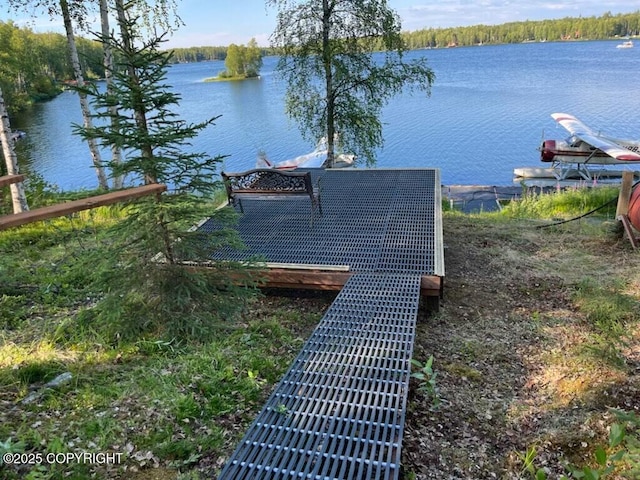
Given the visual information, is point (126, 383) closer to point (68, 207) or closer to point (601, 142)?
point (68, 207)

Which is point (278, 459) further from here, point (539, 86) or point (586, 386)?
point (539, 86)

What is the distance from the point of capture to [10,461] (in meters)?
2.01

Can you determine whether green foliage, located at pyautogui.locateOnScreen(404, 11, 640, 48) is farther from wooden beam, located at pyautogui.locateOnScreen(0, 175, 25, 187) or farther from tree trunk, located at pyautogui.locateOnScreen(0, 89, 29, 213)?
wooden beam, located at pyautogui.locateOnScreen(0, 175, 25, 187)

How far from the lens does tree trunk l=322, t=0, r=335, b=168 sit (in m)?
9.09

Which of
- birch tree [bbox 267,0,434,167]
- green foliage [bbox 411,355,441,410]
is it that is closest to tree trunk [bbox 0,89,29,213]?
birch tree [bbox 267,0,434,167]

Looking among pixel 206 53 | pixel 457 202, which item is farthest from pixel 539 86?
pixel 206 53

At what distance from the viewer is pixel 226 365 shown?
286 cm

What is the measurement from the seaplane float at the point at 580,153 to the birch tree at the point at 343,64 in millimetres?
7482

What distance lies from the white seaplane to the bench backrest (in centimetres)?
1141

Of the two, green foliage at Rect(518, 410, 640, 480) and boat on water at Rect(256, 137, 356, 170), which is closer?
green foliage at Rect(518, 410, 640, 480)

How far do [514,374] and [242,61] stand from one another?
51.3m

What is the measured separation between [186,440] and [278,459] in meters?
0.54

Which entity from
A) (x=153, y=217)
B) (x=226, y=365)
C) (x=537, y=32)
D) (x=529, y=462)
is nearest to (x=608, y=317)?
(x=529, y=462)

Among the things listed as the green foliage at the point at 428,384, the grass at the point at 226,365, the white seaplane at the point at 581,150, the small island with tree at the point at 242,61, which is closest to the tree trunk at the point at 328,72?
the grass at the point at 226,365
